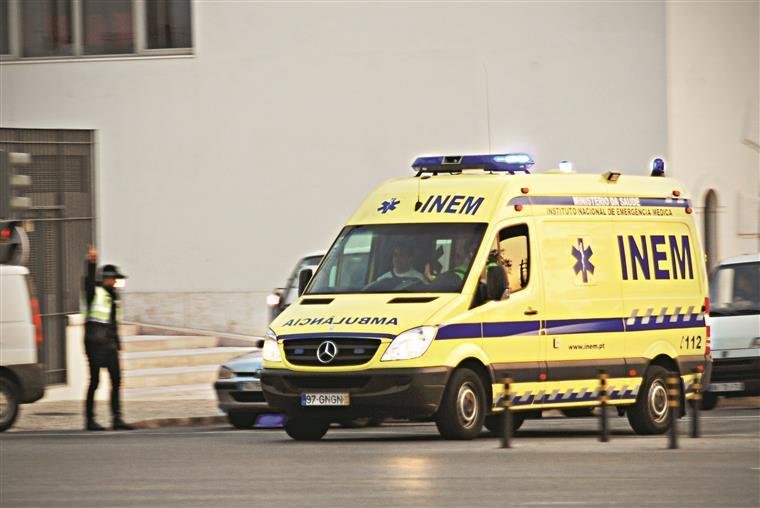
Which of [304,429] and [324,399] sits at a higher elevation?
[324,399]

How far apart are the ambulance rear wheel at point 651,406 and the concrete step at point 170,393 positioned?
9.81m

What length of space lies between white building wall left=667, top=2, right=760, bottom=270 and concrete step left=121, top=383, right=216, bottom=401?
907 cm

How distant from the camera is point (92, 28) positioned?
32906 mm

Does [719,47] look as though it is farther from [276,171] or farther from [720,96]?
[276,171]

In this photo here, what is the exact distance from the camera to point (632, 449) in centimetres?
1508

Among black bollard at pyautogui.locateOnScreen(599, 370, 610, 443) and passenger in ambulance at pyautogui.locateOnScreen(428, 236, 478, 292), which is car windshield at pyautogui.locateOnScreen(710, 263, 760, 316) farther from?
passenger in ambulance at pyautogui.locateOnScreen(428, 236, 478, 292)

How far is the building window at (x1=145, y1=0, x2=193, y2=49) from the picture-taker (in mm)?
32438

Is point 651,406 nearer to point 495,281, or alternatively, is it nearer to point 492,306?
point 492,306

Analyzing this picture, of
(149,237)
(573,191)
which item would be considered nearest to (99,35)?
(149,237)

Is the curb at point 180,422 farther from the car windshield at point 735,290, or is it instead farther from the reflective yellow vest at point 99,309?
the car windshield at point 735,290

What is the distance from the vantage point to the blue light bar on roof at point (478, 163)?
1731cm

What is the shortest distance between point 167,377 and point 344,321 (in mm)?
12315

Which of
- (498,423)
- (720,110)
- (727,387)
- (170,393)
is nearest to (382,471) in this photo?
(498,423)

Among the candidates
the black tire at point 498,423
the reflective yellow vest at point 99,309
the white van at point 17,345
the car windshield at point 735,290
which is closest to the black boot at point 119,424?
the white van at point 17,345
